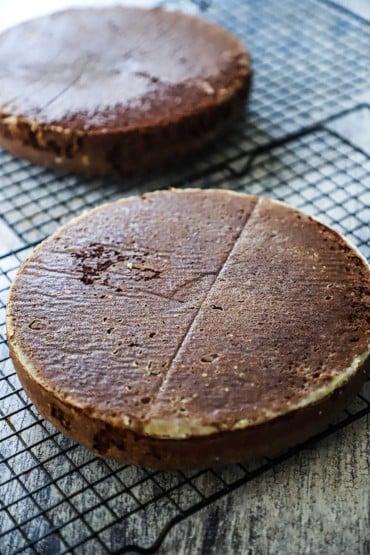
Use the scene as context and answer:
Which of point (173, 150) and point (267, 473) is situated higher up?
point (173, 150)

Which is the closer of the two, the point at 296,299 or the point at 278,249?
the point at 296,299

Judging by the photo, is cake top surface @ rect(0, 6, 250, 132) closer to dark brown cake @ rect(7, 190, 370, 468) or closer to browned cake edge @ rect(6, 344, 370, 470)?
dark brown cake @ rect(7, 190, 370, 468)

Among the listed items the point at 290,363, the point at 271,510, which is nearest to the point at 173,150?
the point at 290,363

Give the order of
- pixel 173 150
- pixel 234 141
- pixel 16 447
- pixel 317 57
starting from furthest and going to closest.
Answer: pixel 317 57, pixel 234 141, pixel 173 150, pixel 16 447

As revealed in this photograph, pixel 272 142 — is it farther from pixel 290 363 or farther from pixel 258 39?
pixel 290 363

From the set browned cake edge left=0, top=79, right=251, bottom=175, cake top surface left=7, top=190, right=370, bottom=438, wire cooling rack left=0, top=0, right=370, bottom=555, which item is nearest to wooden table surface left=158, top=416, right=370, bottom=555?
wire cooling rack left=0, top=0, right=370, bottom=555

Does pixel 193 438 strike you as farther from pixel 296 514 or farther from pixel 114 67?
pixel 114 67

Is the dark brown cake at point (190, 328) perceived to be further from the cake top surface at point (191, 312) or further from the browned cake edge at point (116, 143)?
Result: the browned cake edge at point (116, 143)
